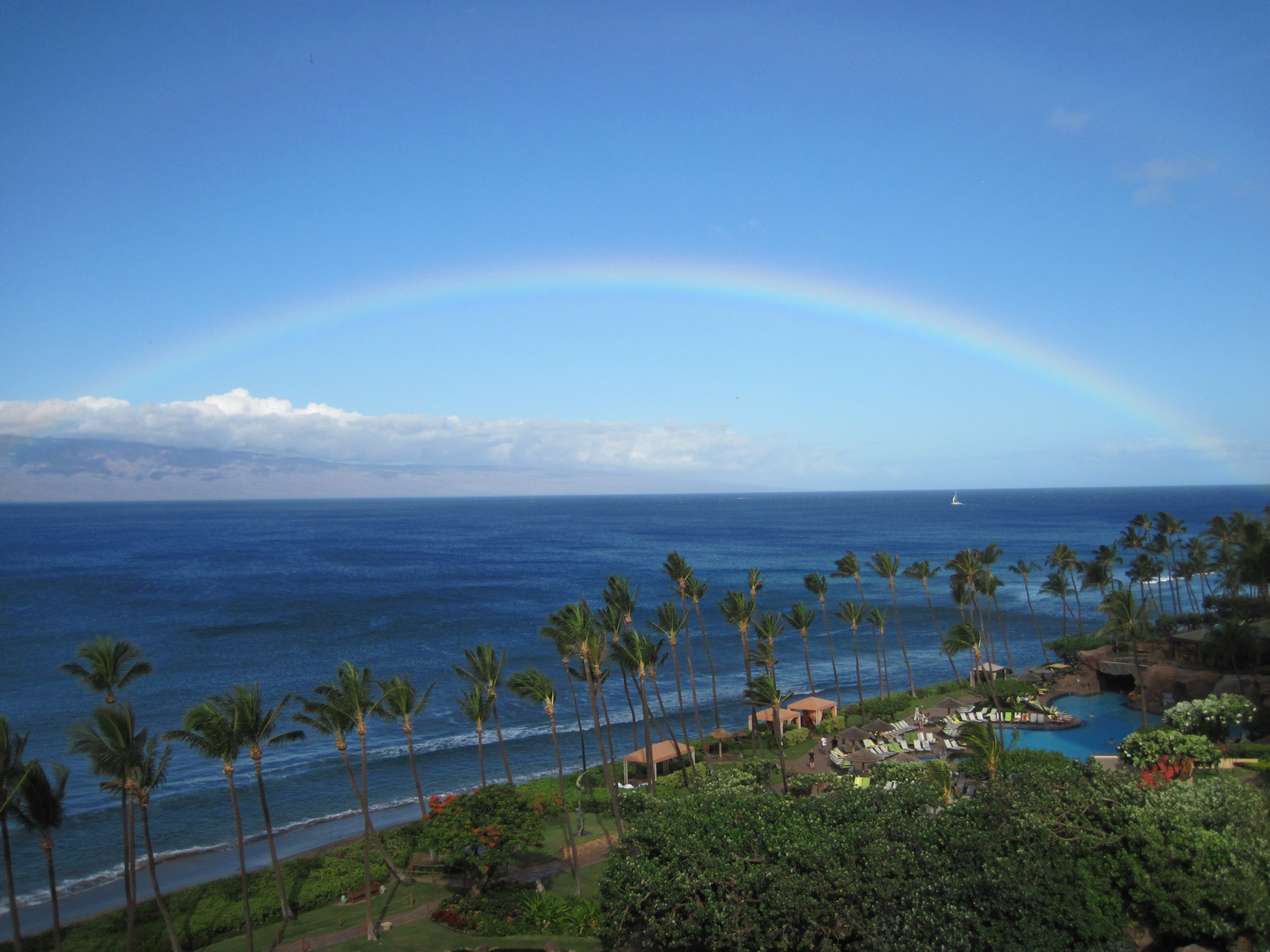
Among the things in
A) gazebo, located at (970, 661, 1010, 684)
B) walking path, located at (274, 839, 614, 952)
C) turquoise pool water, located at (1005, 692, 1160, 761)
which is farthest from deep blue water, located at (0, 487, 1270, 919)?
turquoise pool water, located at (1005, 692, 1160, 761)

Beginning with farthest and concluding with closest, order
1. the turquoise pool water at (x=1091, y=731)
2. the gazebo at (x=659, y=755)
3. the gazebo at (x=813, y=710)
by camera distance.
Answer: the gazebo at (x=813, y=710)
the turquoise pool water at (x=1091, y=731)
the gazebo at (x=659, y=755)

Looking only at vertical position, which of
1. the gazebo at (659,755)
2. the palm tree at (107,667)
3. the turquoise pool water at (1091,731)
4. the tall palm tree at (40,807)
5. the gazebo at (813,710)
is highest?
the palm tree at (107,667)

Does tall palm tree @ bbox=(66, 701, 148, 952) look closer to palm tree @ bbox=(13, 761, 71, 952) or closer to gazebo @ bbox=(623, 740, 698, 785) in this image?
palm tree @ bbox=(13, 761, 71, 952)

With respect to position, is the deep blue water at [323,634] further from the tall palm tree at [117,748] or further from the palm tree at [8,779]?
the palm tree at [8,779]

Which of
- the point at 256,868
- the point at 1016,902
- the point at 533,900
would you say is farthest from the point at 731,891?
the point at 256,868

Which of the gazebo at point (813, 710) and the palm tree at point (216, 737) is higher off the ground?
the palm tree at point (216, 737)

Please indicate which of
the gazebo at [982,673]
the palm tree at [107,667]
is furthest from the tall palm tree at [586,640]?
the gazebo at [982,673]
